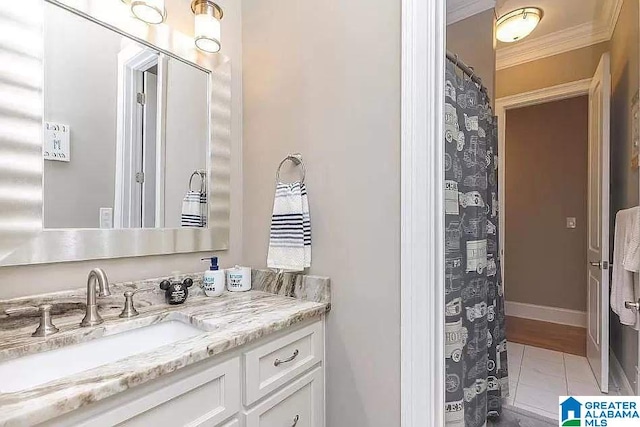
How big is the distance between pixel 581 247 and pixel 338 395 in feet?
12.1

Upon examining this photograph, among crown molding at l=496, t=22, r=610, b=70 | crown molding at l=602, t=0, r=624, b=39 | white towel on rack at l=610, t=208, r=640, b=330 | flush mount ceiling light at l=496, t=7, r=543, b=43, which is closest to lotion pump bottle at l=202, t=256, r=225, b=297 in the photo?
white towel on rack at l=610, t=208, r=640, b=330

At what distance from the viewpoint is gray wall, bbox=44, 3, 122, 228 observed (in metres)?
1.10

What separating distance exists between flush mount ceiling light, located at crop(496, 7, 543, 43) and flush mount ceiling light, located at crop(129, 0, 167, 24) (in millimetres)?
2657

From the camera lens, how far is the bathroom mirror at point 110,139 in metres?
1.04

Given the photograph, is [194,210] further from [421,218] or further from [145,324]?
[421,218]

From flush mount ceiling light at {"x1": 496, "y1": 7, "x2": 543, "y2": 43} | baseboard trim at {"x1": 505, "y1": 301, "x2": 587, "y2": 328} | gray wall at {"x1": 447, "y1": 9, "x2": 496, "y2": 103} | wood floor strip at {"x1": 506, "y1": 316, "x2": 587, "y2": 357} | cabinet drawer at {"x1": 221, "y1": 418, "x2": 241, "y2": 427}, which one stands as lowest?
wood floor strip at {"x1": 506, "y1": 316, "x2": 587, "y2": 357}

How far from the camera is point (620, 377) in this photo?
7.88ft

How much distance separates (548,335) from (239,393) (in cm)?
360

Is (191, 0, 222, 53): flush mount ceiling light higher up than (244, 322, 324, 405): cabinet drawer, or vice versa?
(191, 0, 222, 53): flush mount ceiling light

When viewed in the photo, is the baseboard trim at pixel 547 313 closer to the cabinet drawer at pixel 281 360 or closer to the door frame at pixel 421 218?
the door frame at pixel 421 218

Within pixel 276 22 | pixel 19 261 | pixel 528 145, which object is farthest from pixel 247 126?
pixel 528 145

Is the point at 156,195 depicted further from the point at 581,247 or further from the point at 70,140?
the point at 581,247

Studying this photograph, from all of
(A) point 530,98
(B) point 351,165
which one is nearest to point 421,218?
(B) point 351,165

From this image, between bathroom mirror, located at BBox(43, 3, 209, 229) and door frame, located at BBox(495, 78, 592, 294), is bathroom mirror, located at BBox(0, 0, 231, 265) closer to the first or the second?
bathroom mirror, located at BBox(43, 3, 209, 229)
